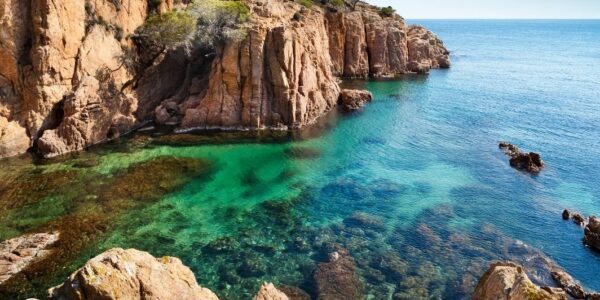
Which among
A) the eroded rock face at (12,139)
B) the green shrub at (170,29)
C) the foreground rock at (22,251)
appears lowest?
the foreground rock at (22,251)

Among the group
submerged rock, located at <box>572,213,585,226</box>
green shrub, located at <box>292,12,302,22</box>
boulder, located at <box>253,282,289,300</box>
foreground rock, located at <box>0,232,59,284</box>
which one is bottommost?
submerged rock, located at <box>572,213,585,226</box>

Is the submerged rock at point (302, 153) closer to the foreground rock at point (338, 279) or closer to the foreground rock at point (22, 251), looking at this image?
the foreground rock at point (338, 279)

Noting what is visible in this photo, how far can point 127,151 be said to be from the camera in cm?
4050

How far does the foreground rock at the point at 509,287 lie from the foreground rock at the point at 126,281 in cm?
1198

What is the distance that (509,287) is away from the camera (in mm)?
17547

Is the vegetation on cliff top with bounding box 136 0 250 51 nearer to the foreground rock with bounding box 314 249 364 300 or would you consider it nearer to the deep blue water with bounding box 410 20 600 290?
the deep blue water with bounding box 410 20 600 290

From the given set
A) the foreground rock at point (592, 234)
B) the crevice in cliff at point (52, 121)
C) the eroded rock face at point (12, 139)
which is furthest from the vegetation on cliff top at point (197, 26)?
the foreground rock at point (592, 234)

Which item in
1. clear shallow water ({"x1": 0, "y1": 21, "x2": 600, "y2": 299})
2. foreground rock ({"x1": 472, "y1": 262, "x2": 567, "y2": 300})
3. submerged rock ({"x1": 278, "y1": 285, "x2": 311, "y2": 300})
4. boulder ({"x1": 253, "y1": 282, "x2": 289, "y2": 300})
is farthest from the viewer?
clear shallow water ({"x1": 0, "y1": 21, "x2": 600, "y2": 299})

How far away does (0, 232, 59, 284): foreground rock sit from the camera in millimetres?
22969

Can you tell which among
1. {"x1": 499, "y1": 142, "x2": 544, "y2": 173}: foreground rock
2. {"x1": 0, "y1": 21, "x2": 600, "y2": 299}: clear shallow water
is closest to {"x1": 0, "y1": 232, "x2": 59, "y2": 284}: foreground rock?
{"x1": 0, "y1": 21, "x2": 600, "y2": 299}: clear shallow water

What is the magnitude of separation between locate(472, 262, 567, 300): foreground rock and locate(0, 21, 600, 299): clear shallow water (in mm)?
3308

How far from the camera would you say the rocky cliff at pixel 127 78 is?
127 feet

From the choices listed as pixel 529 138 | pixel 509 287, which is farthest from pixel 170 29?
pixel 529 138

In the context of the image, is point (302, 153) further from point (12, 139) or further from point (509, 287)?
point (509, 287)
